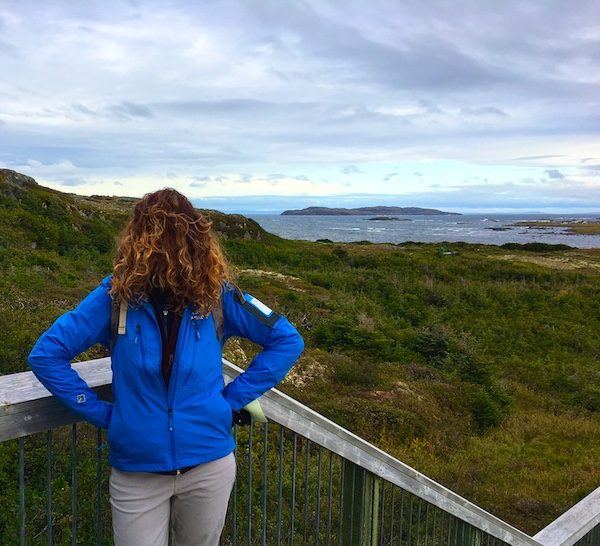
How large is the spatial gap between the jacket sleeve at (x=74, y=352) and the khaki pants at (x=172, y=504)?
270mm

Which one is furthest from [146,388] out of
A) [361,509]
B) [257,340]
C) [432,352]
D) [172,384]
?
[432,352]

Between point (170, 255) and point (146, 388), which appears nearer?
point (146, 388)

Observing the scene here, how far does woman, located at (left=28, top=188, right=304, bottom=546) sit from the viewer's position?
193 centimetres

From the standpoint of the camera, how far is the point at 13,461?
13.2 ft

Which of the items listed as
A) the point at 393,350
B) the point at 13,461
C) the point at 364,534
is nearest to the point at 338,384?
the point at 393,350

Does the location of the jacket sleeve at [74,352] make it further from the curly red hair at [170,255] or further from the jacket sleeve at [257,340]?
the jacket sleeve at [257,340]

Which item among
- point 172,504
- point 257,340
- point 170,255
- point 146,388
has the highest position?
point 170,255

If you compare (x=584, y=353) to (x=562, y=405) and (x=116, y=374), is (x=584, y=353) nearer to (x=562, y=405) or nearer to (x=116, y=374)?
(x=562, y=405)

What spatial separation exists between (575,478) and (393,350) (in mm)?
6339

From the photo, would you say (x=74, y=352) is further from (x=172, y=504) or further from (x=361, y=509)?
(x=361, y=509)

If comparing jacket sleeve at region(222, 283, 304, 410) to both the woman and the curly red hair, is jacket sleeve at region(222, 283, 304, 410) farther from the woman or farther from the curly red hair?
the curly red hair

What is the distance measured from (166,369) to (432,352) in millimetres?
13695

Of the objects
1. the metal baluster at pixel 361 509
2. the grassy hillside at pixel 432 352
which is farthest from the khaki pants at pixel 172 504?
the grassy hillside at pixel 432 352

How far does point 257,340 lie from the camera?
7.31ft
